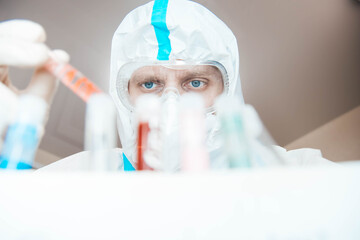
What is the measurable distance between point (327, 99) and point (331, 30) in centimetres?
44

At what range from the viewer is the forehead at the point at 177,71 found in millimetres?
882

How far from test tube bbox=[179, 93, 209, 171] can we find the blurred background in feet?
3.03

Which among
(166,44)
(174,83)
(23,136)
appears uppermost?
(166,44)

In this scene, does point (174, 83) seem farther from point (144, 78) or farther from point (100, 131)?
point (100, 131)

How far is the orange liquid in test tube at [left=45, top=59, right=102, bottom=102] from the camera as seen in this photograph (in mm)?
411

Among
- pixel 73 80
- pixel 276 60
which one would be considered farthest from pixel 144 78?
pixel 276 60

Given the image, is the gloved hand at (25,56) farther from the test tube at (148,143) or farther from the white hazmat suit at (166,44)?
the white hazmat suit at (166,44)

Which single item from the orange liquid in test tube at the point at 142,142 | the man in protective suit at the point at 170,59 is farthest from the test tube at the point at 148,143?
the man in protective suit at the point at 170,59

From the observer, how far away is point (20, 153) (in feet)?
1.14

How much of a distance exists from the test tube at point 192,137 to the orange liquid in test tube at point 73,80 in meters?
0.16

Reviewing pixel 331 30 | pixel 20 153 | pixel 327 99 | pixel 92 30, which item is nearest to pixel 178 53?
pixel 92 30

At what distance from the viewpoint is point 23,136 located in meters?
0.35

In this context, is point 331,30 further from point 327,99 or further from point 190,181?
point 190,181

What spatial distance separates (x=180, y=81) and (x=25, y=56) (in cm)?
55
